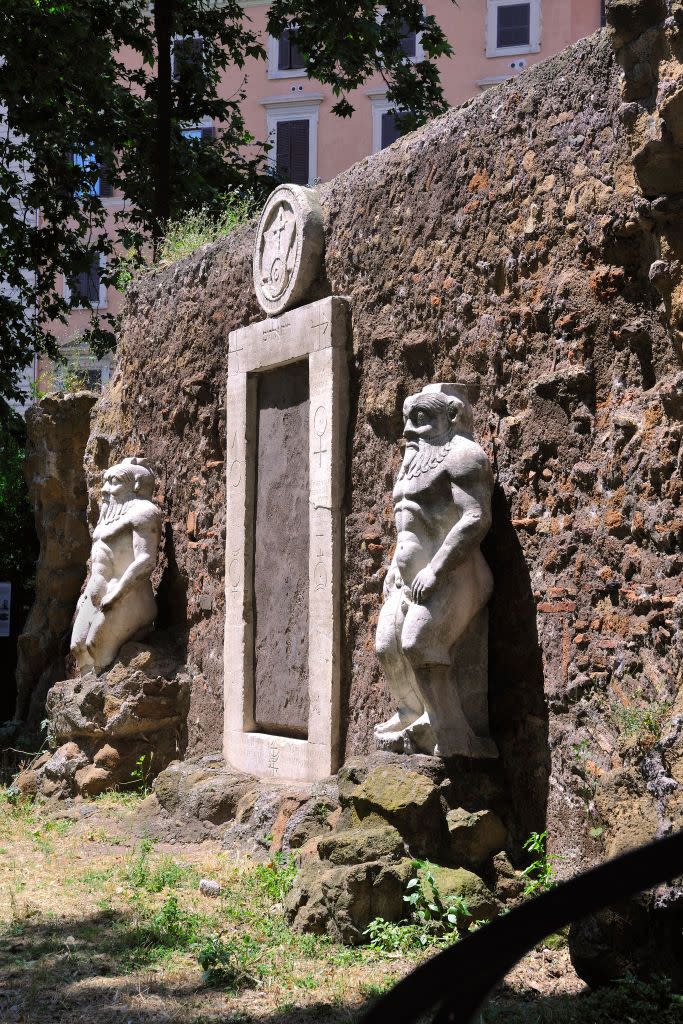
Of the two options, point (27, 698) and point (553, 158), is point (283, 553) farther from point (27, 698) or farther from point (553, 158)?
point (27, 698)

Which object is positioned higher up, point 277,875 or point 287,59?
point 287,59

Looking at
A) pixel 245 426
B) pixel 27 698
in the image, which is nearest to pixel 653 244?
pixel 245 426

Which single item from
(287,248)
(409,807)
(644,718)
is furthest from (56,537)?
(644,718)

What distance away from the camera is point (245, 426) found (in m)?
7.71

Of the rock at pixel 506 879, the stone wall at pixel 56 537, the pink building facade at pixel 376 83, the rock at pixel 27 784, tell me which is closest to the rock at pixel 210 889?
the rock at pixel 506 879

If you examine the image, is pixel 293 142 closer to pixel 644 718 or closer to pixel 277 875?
pixel 277 875

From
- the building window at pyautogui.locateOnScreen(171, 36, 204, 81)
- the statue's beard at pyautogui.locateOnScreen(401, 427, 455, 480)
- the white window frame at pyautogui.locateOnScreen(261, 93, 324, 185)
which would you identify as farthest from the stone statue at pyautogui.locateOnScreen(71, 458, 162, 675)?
the white window frame at pyautogui.locateOnScreen(261, 93, 324, 185)

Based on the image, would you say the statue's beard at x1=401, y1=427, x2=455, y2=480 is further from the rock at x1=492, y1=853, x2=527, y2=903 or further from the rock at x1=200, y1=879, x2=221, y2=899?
the rock at x1=200, y1=879, x2=221, y2=899

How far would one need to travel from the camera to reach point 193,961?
469 centimetres

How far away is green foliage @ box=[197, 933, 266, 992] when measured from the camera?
4.40m

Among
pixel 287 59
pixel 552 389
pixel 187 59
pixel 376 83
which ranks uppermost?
pixel 287 59

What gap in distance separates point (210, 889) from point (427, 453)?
220 cm

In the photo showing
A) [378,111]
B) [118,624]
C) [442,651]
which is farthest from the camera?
[378,111]

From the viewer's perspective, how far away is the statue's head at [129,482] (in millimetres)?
8711
